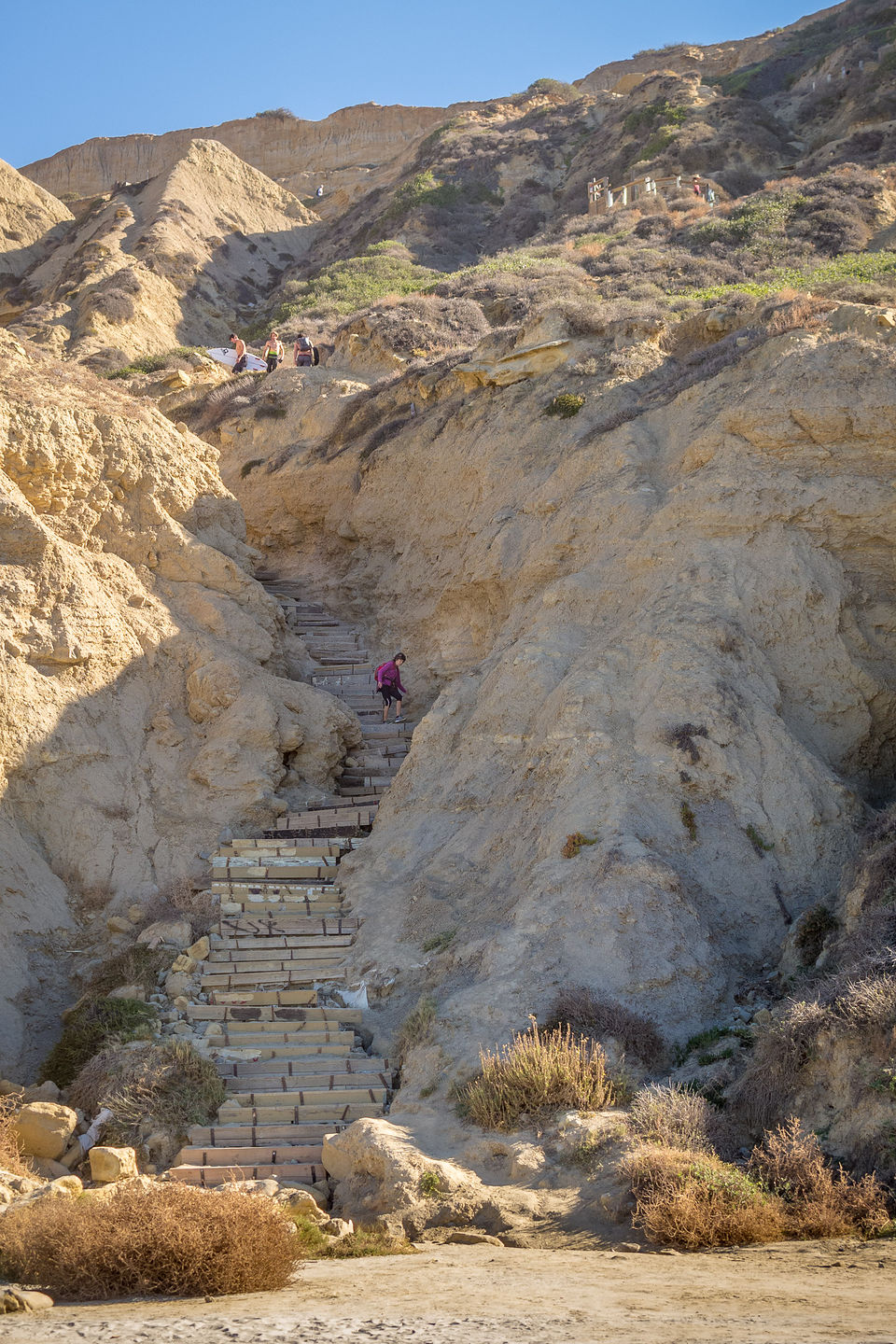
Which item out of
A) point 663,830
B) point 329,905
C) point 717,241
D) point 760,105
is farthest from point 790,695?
point 760,105

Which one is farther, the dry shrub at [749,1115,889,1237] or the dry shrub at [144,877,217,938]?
the dry shrub at [144,877,217,938]

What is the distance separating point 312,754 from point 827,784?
A: 7.22m

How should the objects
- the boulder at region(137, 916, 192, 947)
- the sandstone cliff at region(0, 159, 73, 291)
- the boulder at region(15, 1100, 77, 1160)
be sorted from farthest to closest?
1. the sandstone cliff at region(0, 159, 73, 291)
2. the boulder at region(137, 916, 192, 947)
3. the boulder at region(15, 1100, 77, 1160)

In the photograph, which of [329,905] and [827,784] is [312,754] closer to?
[329,905]

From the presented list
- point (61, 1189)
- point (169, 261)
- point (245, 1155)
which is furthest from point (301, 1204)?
point (169, 261)

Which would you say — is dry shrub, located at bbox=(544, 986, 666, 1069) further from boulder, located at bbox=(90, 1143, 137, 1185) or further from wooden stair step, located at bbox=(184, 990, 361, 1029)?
boulder, located at bbox=(90, 1143, 137, 1185)

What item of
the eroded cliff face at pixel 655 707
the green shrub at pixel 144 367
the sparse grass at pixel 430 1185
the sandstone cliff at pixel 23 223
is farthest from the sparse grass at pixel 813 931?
the sandstone cliff at pixel 23 223

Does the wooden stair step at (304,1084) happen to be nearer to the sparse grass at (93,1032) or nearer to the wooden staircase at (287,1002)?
the wooden staircase at (287,1002)

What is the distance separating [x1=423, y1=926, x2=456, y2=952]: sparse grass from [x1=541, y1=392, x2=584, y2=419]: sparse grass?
1038cm

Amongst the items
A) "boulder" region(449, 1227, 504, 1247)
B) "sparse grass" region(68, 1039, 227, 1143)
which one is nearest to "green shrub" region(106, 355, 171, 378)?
"sparse grass" region(68, 1039, 227, 1143)

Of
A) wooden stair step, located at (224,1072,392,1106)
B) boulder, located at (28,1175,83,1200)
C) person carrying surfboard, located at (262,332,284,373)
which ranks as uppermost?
person carrying surfboard, located at (262,332,284,373)

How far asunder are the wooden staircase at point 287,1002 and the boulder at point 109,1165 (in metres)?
0.42

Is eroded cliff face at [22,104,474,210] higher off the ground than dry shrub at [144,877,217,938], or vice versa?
eroded cliff face at [22,104,474,210]

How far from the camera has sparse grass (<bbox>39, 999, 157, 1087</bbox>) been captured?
10.1m
